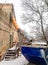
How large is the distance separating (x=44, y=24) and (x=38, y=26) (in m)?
1.07

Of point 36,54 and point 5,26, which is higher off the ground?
point 5,26

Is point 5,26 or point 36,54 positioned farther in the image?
point 5,26

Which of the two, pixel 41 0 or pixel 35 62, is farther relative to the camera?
pixel 41 0

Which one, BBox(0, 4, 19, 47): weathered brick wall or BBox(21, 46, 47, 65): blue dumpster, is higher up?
BBox(0, 4, 19, 47): weathered brick wall

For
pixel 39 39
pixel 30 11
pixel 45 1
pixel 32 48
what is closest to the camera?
pixel 32 48

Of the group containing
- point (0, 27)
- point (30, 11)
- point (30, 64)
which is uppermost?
point (30, 11)

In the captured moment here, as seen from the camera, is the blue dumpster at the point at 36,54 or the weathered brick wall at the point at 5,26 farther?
the weathered brick wall at the point at 5,26

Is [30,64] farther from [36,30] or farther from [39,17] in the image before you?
[36,30]

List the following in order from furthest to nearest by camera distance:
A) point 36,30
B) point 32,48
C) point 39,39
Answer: point 39,39
point 36,30
point 32,48

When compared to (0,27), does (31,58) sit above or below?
below

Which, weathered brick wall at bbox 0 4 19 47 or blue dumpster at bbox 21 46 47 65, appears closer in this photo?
blue dumpster at bbox 21 46 47 65

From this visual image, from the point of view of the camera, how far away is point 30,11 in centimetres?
2703

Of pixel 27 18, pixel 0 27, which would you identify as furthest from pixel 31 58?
pixel 27 18

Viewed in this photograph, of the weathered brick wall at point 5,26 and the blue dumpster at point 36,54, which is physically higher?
the weathered brick wall at point 5,26
